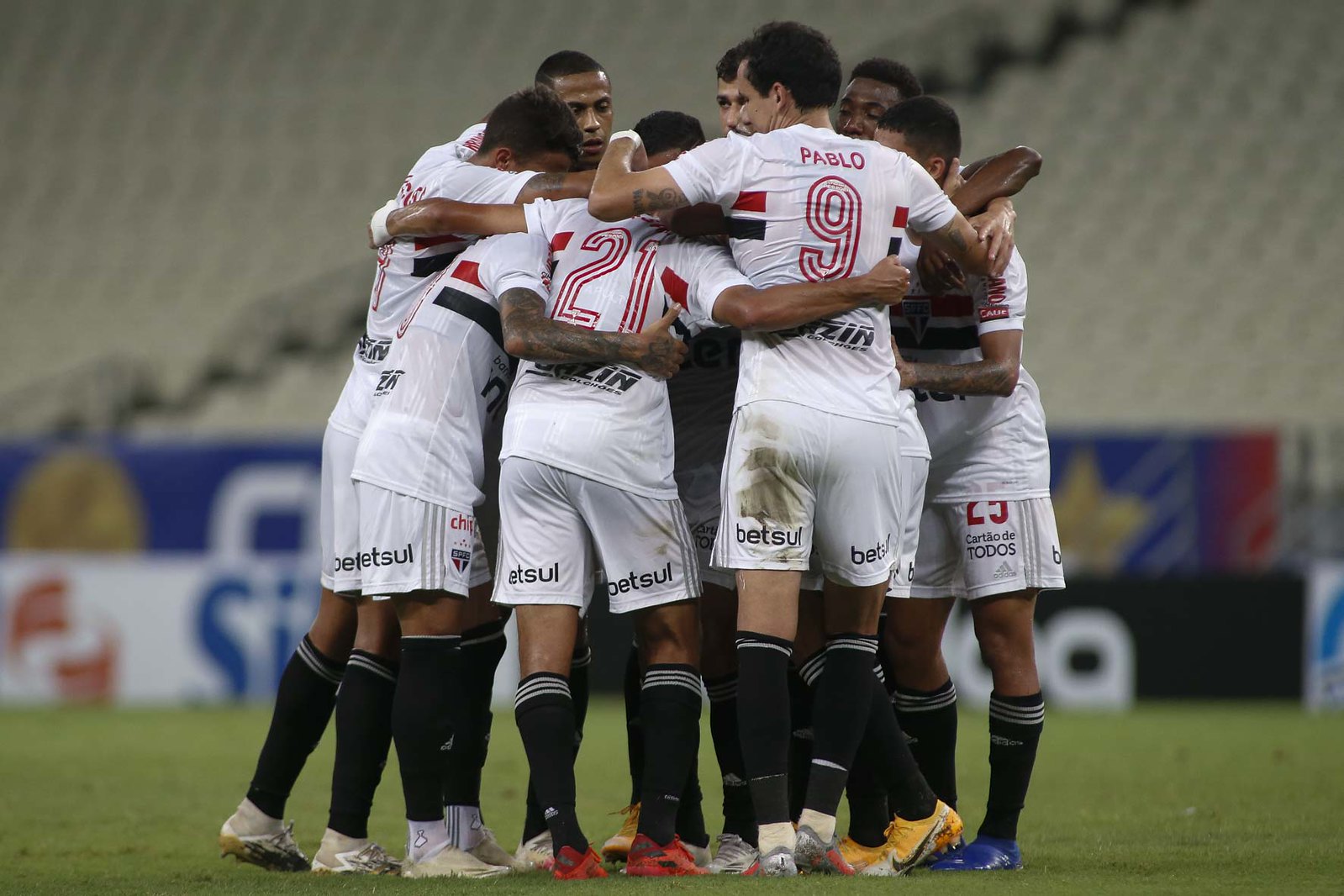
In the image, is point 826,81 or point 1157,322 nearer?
point 826,81

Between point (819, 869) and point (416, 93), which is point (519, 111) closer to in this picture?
point (819, 869)

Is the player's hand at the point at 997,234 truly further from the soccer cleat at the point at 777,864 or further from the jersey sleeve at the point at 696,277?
the soccer cleat at the point at 777,864

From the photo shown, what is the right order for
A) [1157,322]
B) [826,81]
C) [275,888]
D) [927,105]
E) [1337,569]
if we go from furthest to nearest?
[1157,322] → [1337,569] → [927,105] → [826,81] → [275,888]

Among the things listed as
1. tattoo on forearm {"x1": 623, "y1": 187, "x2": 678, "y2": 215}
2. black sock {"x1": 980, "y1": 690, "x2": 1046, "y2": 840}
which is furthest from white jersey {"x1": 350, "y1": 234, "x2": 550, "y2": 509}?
black sock {"x1": 980, "y1": 690, "x2": 1046, "y2": 840}

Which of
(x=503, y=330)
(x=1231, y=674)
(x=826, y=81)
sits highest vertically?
(x=826, y=81)

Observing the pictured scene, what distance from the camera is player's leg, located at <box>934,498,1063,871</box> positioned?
509cm

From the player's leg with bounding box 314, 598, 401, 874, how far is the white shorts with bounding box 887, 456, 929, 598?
5.21 feet

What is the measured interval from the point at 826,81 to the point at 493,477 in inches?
65.2

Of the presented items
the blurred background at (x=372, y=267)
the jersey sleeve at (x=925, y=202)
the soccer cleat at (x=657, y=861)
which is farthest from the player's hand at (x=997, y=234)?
the blurred background at (x=372, y=267)

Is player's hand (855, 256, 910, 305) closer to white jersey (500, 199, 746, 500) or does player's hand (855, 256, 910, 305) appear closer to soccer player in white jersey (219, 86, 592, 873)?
white jersey (500, 199, 746, 500)

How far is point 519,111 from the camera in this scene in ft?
17.3

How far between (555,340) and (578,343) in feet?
0.22

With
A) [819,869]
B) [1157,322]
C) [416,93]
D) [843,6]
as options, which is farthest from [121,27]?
[819,869]

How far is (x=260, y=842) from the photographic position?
518 cm
